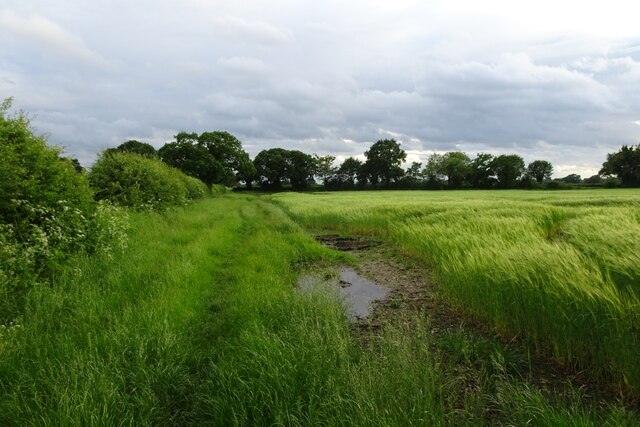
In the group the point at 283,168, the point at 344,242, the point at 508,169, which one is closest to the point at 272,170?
the point at 283,168

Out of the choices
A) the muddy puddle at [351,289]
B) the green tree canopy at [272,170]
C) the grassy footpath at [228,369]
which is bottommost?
the muddy puddle at [351,289]

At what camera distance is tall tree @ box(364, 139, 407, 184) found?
106 m

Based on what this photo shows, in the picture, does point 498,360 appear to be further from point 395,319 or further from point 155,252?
point 155,252

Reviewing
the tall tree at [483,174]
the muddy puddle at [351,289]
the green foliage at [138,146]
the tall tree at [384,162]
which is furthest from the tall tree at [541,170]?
the muddy puddle at [351,289]

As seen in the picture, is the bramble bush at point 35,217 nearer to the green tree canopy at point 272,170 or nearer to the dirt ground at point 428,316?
the dirt ground at point 428,316

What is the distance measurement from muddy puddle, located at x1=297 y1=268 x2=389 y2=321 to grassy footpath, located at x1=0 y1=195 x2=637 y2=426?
90 cm

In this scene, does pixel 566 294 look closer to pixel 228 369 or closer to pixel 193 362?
pixel 228 369

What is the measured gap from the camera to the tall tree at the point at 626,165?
81.8 meters

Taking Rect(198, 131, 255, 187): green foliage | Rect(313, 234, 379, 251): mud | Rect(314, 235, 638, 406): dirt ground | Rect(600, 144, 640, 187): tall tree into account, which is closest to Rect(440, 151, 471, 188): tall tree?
Rect(600, 144, 640, 187): tall tree

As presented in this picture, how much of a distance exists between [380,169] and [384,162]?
231 cm

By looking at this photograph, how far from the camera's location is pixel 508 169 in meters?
95.2

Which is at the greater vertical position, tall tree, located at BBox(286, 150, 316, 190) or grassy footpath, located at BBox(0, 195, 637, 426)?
tall tree, located at BBox(286, 150, 316, 190)

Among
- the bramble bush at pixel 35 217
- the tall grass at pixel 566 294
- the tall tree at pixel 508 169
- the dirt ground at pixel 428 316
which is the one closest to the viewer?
the tall grass at pixel 566 294

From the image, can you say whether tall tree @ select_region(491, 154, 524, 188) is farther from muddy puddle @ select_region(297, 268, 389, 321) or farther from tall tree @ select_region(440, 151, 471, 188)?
muddy puddle @ select_region(297, 268, 389, 321)
